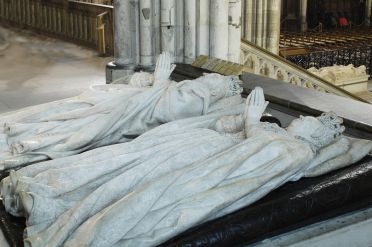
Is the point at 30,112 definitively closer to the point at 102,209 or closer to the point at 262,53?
the point at 102,209

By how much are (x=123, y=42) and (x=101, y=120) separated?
2.58 meters

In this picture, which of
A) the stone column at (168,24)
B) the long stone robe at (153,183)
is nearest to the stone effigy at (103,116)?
the long stone robe at (153,183)

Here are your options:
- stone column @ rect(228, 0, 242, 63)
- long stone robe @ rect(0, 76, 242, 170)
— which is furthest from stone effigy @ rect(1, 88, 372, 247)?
stone column @ rect(228, 0, 242, 63)

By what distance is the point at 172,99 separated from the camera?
143 inches

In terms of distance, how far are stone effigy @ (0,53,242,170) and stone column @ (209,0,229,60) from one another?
1.99m

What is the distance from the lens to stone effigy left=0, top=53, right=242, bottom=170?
343 cm

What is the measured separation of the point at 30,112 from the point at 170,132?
119cm

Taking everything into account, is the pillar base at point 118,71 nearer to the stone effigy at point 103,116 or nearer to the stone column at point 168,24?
the stone column at point 168,24

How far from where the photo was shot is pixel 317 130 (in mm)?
2955

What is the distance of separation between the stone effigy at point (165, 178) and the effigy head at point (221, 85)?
0.59 meters

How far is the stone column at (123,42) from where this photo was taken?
5918 mm

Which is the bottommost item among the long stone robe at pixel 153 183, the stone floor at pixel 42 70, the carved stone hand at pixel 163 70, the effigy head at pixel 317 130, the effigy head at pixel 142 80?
the stone floor at pixel 42 70

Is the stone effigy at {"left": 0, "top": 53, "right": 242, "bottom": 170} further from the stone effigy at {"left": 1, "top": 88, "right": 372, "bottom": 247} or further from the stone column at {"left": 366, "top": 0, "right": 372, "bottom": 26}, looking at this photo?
the stone column at {"left": 366, "top": 0, "right": 372, "bottom": 26}

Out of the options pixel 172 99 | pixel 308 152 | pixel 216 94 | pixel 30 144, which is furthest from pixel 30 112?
pixel 308 152
